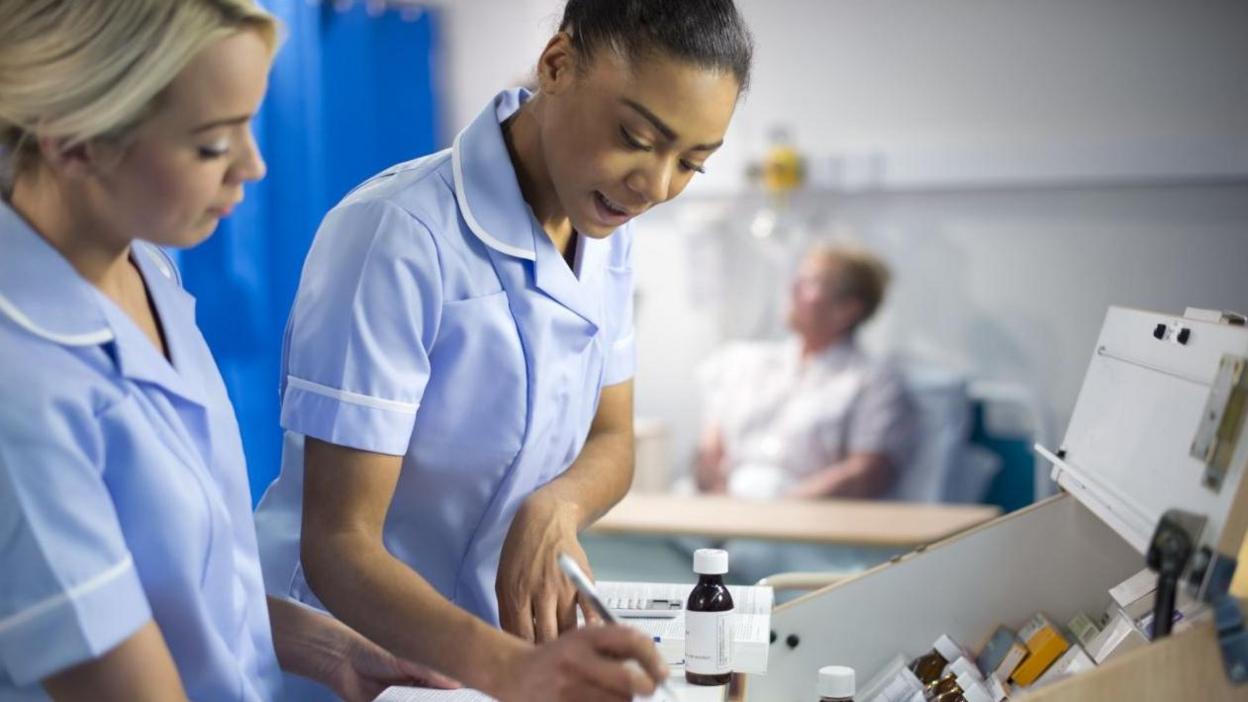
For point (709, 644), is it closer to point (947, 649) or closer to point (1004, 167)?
point (947, 649)

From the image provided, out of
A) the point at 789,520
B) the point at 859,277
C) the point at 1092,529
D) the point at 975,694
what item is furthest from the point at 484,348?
the point at 859,277

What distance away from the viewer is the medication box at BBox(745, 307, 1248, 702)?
1.12 metres

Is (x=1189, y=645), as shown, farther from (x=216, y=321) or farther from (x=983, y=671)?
(x=216, y=321)

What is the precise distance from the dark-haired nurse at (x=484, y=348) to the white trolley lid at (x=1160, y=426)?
1.75 feet

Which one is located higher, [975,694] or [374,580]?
[374,580]

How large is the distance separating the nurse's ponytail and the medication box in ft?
1.82

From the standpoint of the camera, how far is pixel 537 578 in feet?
4.60

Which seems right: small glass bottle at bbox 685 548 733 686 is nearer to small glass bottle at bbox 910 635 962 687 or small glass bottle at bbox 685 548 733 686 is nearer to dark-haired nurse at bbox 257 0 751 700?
dark-haired nurse at bbox 257 0 751 700

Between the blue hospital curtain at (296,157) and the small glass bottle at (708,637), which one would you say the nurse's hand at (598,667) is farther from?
the blue hospital curtain at (296,157)

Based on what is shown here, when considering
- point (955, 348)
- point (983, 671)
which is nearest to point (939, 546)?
point (983, 671)

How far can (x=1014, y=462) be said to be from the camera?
4.44 metres

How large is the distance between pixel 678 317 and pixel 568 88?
3.80m

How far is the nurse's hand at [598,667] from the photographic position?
105cm

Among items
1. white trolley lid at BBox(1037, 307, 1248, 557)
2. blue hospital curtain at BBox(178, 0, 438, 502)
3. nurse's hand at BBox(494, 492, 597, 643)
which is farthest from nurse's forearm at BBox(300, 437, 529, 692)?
blue hospital curtain at BBox(178, 0, 438, 502)
